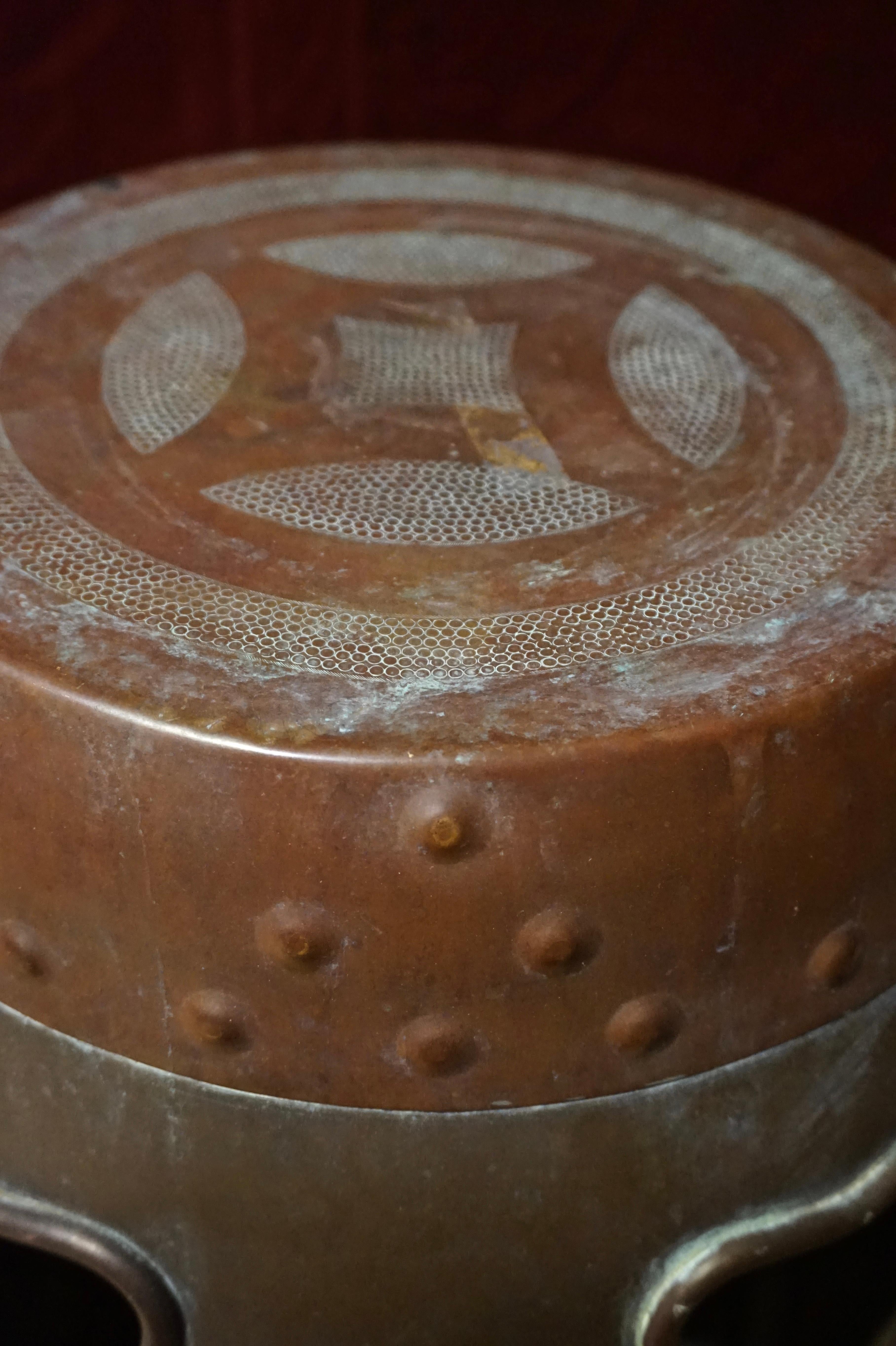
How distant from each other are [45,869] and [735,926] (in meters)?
0.39

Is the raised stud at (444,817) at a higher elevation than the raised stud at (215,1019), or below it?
higher

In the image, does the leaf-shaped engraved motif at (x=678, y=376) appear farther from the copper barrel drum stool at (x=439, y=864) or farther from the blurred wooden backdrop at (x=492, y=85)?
the blurred wooden backdrop at (x=492, y=85)

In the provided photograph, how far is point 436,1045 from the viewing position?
0.86 m

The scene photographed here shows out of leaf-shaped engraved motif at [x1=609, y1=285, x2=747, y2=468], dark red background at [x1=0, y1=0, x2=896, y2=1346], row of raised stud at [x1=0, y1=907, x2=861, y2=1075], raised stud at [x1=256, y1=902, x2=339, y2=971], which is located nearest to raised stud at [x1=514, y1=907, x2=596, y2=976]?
row of raised stud at [x1=0, y1=907, x2=861, y2=1075]

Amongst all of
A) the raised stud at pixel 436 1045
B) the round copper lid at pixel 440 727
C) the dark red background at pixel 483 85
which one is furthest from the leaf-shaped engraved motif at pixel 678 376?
the dark red background at pixel 483 85

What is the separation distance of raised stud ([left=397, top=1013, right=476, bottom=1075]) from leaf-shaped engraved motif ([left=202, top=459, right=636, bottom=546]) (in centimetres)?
30

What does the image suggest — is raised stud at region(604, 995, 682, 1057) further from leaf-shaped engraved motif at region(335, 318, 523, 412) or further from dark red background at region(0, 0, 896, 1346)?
dark red background at region(0, 0, 896, 1346)

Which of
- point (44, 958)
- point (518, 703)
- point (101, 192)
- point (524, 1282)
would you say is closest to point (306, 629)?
point (518, 703)

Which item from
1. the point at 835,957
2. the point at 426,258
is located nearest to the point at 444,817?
the point at 835,957

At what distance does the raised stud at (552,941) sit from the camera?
83 centimetres

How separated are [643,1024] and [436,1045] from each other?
117mm

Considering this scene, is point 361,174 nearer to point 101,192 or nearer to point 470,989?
point 101,192

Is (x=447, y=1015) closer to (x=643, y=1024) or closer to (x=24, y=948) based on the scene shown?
(x=643, y=1024)

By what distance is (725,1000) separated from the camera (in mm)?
893
